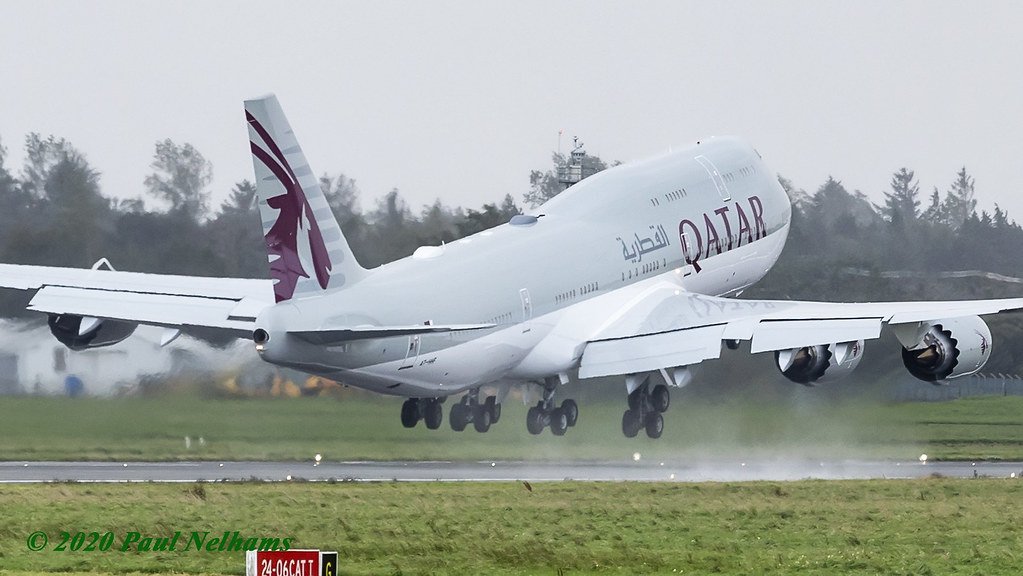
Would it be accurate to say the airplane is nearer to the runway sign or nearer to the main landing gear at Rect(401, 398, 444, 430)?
the main landing gear at Rect(401, 398, 444, 430)

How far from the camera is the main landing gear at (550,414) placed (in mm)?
48500

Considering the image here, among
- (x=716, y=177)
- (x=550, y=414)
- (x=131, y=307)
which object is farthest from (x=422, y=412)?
(x=716, y=177)

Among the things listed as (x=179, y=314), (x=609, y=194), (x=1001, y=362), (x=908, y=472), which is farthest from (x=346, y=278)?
(x=1001, y=362)

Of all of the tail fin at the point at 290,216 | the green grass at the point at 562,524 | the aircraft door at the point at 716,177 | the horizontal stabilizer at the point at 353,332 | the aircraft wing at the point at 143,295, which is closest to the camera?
the green grass at the point at 562,524

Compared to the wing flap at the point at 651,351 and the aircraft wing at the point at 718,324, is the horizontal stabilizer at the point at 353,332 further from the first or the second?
the aircraft wing at the point at 718,324

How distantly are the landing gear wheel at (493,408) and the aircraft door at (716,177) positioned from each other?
864 centimetres

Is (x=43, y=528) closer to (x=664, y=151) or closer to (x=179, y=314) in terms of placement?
(x=179, y=314)

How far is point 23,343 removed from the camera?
47.6 m

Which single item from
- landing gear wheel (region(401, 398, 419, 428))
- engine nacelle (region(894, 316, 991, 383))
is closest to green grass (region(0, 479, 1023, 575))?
engine nacelle (region(894, 316, 991, 383))

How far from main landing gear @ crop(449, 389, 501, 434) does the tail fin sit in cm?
905

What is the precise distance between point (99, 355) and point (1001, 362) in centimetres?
2213

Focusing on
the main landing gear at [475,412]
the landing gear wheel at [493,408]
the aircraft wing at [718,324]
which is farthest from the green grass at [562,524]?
the landing gear wheel at [493,408]

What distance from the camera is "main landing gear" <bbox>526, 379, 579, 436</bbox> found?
48500 mm

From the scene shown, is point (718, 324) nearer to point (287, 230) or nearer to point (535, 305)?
point (535, 305)
